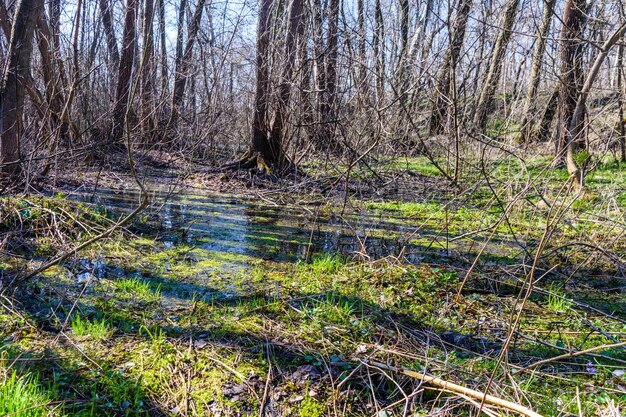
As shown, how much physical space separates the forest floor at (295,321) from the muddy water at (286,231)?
49mm

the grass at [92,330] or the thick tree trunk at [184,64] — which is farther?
the thick tree trunk at [184,64]

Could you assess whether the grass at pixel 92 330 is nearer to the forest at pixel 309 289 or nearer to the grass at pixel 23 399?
the forest at pixel 309 289

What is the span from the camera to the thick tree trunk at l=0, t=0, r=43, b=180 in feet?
16.4

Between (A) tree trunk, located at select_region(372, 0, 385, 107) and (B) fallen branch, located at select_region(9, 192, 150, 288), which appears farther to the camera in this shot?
(A) tree trunk, located at select_region(372, 0, 385, 107)

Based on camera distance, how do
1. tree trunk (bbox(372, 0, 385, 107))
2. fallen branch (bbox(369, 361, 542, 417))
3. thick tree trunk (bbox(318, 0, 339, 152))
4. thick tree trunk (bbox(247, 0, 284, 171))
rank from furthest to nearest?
thick tree trunk (bbox(247, 0, 284, 171)) < thick tree trunk (bbox(318, 0, 339, 152)) < tree trunk (bbox(372, 0, 385, 107)) < fallen branch (bbox(369, 361, 542, 417))

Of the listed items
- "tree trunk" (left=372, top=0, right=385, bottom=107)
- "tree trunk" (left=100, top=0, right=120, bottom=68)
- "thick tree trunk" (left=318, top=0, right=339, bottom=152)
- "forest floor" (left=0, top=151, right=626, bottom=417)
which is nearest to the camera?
"forest floor" (left=0, top=151, right=626, bottom=417)

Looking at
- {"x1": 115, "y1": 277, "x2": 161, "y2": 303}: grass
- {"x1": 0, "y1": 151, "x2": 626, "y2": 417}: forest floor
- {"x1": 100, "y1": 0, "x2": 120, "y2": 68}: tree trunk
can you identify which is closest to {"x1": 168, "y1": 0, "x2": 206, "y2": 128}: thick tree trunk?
{"x1": 100, "y1": 0, "x2": 120, "y2": 68}: tree trunk

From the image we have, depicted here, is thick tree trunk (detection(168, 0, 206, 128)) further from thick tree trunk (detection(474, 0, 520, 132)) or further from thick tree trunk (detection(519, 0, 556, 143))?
thick tree trunk (detection(519, 0, 556, 143))

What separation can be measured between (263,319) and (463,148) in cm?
568

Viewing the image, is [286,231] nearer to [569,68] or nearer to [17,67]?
[17,67]

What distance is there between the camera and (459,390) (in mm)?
2125

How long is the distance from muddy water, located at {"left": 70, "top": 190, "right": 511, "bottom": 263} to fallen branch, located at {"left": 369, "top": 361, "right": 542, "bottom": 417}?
191cm

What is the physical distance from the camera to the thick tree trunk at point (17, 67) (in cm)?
501

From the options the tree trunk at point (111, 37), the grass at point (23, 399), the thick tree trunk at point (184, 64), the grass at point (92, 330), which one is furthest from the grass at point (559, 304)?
the tree trunk at point (111, 37)
